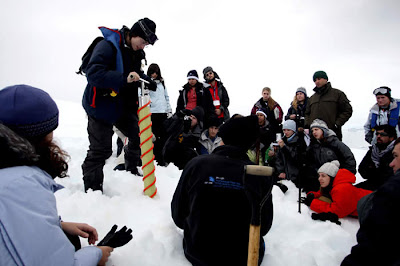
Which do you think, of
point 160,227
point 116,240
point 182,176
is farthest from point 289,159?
point 116,240

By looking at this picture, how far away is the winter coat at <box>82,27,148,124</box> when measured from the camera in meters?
2.67

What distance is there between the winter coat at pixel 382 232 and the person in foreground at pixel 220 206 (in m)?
0.66

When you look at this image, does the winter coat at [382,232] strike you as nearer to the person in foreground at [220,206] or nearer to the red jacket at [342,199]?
the person in foreground at [220,206]

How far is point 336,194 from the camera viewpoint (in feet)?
11.1

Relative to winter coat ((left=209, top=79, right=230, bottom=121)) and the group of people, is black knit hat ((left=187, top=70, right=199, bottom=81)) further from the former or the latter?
the group of people

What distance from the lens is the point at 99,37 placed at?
2.92 metres

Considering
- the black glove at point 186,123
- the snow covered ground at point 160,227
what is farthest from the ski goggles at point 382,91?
the black glove at point 186,123

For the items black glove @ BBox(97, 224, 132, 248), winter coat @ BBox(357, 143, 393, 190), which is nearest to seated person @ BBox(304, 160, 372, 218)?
winter coat @ BBox(357, 143, 393, 190)

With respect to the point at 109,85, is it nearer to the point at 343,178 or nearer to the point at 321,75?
the point at 343,178

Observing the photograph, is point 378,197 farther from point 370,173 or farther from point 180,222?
point 370,173

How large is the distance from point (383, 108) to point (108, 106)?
498 centimetres

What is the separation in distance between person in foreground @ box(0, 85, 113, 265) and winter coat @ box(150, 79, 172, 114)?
166 inches

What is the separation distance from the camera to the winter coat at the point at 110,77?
105 inches

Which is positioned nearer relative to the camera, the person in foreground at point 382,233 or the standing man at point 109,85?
the person in foreground at point 382,233
